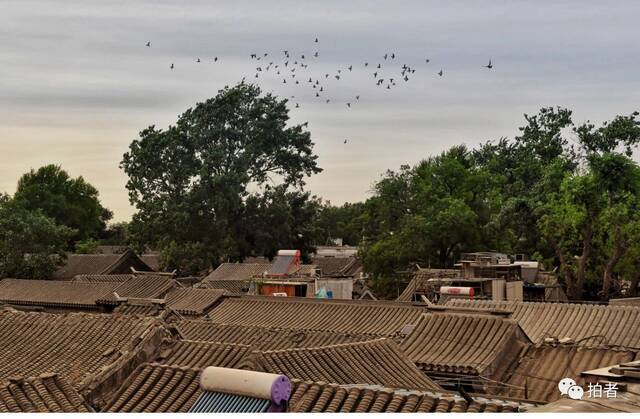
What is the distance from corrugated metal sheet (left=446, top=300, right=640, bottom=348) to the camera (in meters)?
18.2

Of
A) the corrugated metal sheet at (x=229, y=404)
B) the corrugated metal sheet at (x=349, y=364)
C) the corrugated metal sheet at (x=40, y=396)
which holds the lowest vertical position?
the corrugated metal sheet at (x=349, y=364)

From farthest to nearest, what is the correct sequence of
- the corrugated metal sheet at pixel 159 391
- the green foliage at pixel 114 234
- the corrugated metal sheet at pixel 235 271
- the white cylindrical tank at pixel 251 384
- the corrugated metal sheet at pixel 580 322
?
the green foliage at pixel 114 234
the corrugated metal sheet at pixel 235 271
the corrugated metal sheet at pixel 580 322
the corrugated metal sheet at pixel 159 391
the white cylindrical tank at pixel 251 384

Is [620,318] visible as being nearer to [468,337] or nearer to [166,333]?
[468,337]

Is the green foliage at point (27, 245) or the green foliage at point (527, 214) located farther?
the green foliage at point (27, 245)

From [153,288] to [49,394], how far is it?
20649 mm

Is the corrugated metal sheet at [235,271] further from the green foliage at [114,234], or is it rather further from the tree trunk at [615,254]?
the green foliage at [114,234]

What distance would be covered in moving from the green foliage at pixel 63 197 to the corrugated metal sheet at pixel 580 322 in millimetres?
54480

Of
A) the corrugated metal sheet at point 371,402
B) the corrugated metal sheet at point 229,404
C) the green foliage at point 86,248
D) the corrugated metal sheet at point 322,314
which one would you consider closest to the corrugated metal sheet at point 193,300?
the corrugated metal sheet at point 322,314

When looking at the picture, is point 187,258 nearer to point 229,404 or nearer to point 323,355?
point 323,355

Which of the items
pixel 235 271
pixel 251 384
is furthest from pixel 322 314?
pixel 235 271

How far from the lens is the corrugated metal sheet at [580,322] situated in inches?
718

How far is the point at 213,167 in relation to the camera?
4894cm

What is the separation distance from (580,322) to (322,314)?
20.1 ft

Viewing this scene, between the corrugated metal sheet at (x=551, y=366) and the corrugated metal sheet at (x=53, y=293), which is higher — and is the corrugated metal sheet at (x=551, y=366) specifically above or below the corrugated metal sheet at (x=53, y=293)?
above
